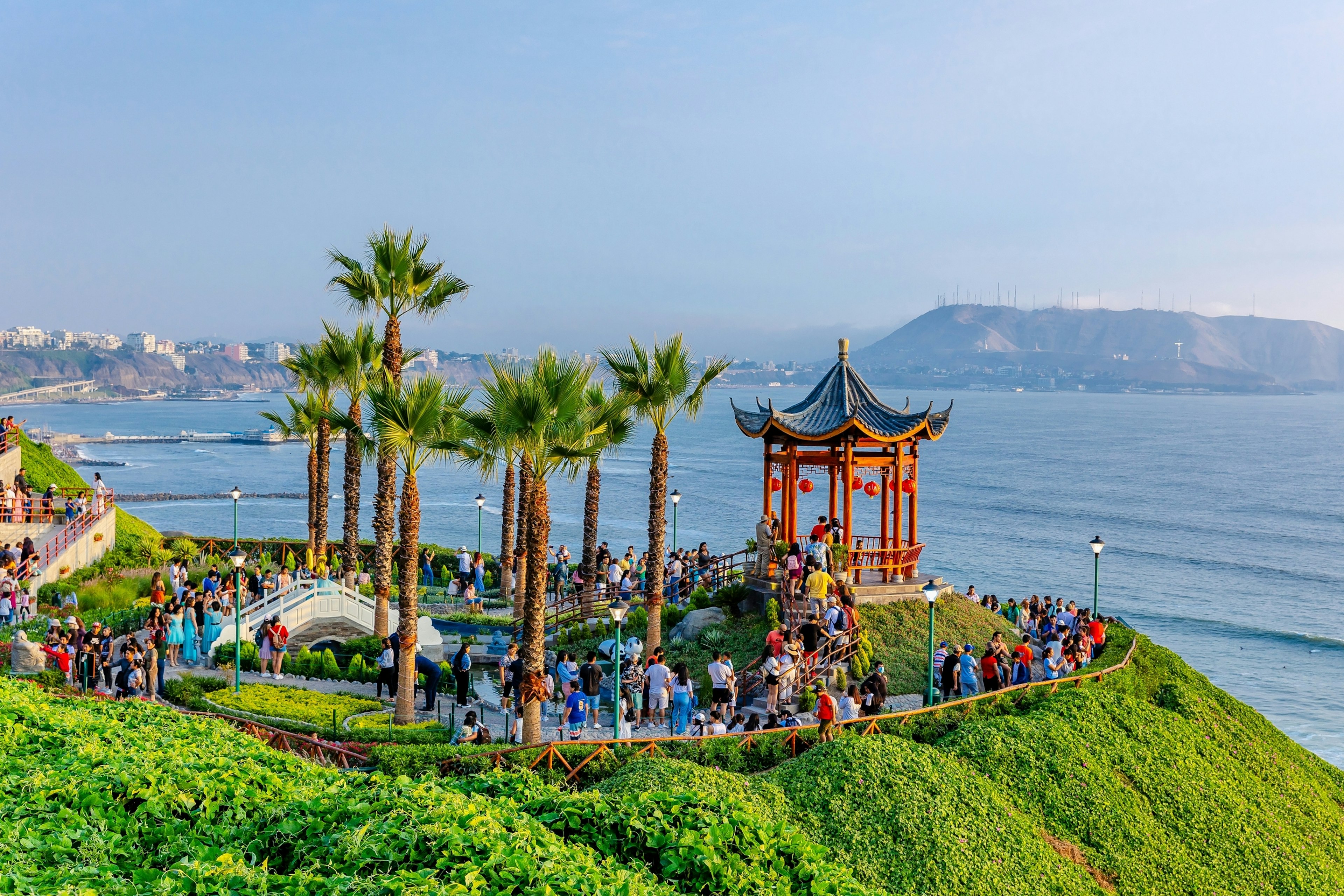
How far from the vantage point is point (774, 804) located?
11258 mm

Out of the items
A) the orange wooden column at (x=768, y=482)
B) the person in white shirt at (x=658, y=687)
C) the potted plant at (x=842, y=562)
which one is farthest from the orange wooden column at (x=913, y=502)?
the person in white shirt at (x=658, y=687)

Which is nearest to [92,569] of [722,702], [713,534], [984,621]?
[722,702]

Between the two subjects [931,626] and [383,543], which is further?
[383,543]

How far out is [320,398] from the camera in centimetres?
2864

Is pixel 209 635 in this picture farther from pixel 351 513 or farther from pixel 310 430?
pixel 310 430

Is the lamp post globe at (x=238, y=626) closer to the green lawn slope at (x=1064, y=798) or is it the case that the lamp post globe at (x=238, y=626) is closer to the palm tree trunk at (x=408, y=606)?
the palm tree trunk at (x=408, y=606)

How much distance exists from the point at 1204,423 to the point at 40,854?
215658 mm

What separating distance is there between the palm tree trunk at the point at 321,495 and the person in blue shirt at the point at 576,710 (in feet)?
48.5

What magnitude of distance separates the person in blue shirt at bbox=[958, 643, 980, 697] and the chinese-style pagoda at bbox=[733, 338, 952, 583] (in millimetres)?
4406

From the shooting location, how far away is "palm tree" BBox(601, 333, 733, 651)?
816 inches

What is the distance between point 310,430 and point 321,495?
10.5ft

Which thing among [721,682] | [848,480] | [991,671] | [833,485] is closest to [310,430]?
[833,485]

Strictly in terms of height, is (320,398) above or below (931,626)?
above

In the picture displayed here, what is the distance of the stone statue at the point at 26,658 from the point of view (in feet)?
57.7
